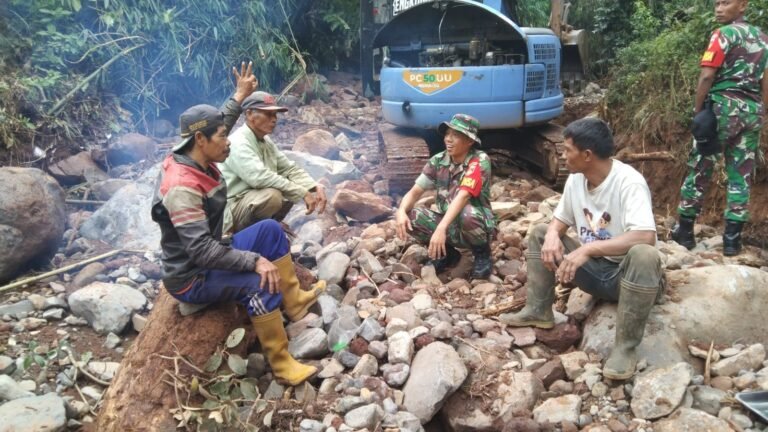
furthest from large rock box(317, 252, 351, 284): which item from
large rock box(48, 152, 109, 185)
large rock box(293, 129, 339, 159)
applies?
large rock box(48, 152, 109, 185)

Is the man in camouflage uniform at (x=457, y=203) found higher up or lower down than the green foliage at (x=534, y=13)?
lower down

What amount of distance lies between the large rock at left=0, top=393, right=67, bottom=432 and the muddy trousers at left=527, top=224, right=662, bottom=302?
8.04 feet

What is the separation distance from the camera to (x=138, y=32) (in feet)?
27.7

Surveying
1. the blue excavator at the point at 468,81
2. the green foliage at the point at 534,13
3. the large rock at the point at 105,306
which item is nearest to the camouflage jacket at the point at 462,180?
the blue excavator at the point at 468,81

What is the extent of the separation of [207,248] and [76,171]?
4.96 metres

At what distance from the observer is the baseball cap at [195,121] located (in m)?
2.89

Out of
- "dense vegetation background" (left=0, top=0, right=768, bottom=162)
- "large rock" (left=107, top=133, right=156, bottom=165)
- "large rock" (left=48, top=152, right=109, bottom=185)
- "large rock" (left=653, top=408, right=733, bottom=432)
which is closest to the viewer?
"large rock" (left=653, top=408, right=733, bottom=432)

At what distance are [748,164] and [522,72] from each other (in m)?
2.36

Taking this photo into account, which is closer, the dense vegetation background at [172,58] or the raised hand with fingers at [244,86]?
the raised hand with fingers at [244,86]

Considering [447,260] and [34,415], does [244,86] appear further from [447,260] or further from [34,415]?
[34,415]

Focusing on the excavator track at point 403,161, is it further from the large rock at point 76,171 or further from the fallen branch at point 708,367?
the large rock at point 76,171

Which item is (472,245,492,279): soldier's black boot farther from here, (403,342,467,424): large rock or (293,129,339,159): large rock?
(293,129,339,159): large rock

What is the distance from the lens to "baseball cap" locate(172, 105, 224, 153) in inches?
114

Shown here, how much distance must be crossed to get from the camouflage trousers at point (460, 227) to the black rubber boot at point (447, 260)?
16 centimetres
